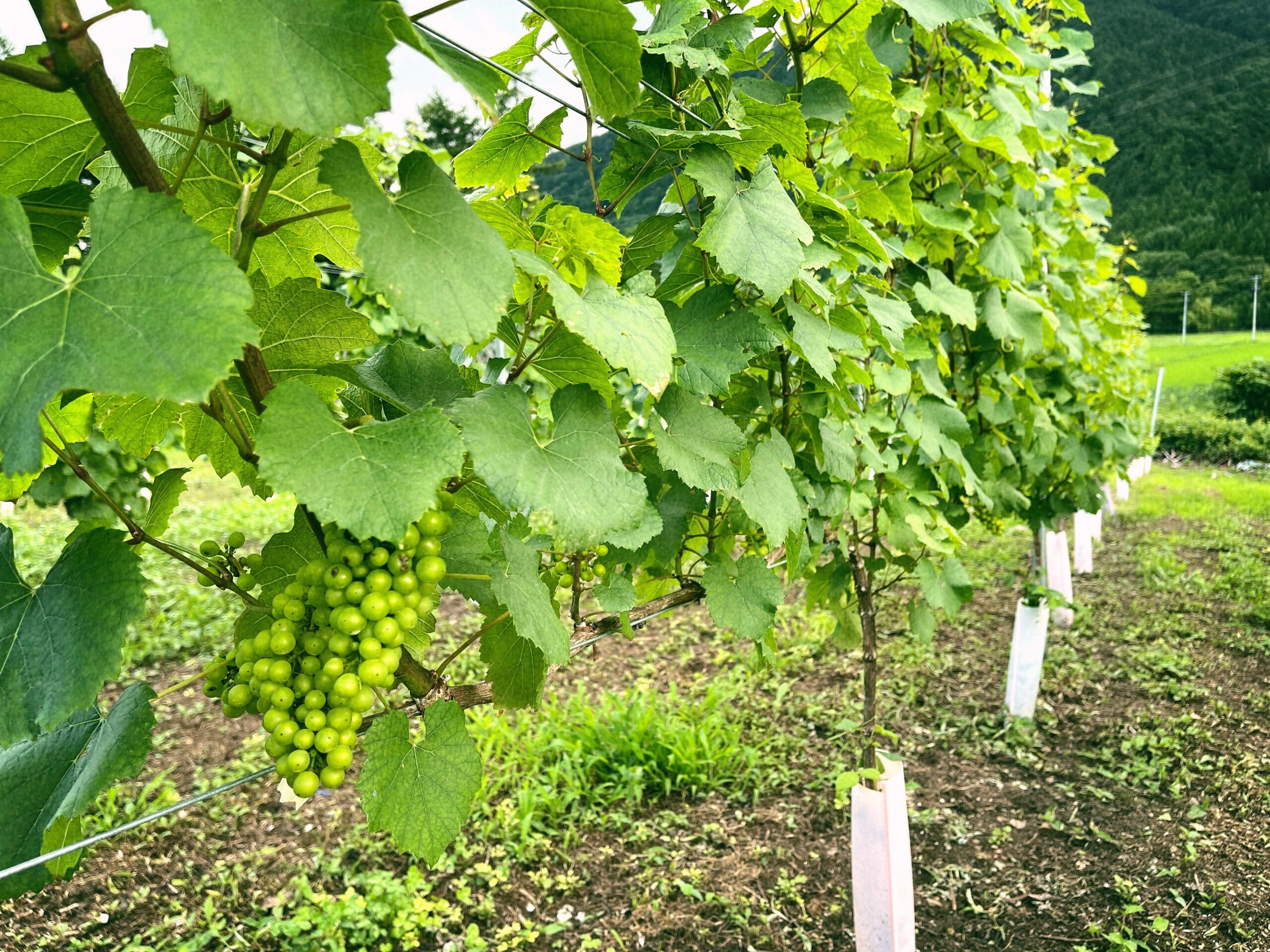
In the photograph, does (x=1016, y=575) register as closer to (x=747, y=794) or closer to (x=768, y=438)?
(x=747, y=794)

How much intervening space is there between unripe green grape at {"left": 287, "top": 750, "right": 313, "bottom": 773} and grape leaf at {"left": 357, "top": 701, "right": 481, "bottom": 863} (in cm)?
9

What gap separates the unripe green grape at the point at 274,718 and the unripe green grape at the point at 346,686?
0.16 feet

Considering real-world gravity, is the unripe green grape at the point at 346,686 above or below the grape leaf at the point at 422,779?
above

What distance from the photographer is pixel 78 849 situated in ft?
2.60

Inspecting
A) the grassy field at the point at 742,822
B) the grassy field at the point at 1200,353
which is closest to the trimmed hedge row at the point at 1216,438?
the grassy field at the point at 1200,353

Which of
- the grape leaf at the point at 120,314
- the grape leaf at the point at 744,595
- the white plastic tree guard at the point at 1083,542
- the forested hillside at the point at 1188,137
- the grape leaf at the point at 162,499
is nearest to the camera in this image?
the grape leaf at the point at 120,314

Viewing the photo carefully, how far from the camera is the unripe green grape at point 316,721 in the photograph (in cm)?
73

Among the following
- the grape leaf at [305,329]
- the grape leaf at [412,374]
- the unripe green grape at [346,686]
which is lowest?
the unripe green grape at [346,686]

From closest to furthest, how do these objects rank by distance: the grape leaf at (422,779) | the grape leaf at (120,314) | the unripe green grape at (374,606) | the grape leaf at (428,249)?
the grape leaf at (120,314), the grape leaf at (428,249), the unripe green grape at (374,606), the grape leaf at (422,779)

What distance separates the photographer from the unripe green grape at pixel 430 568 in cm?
76

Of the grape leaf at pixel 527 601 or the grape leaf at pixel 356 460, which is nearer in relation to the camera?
the grape leaf at pixel 356 460

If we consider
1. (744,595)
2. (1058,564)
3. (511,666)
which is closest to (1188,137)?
(1058,564)

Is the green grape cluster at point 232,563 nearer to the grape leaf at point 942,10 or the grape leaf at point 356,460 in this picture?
the grape leaf at point 356,460

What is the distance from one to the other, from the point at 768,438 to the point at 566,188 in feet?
2.23
